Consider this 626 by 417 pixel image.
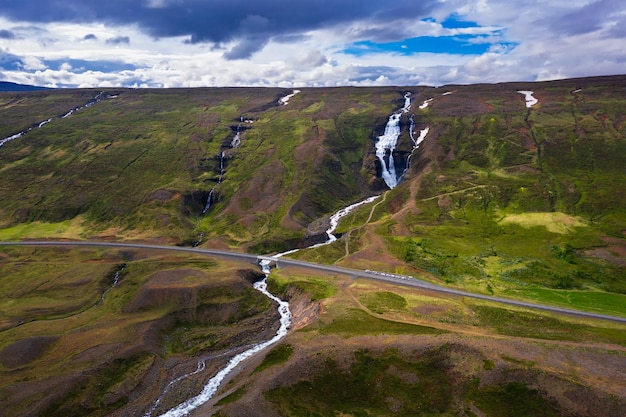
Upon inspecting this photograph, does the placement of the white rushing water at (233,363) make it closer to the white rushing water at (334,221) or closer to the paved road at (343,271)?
the paved road at (343,271)

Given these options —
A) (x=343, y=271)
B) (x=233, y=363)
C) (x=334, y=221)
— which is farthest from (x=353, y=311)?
(x=334, y=221)

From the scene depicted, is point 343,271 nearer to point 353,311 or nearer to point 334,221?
point 353,311

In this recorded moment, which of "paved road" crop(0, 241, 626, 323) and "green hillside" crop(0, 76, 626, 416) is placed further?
"paved road" crop(0, 241, 626, 323)

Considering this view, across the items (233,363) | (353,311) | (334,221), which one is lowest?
(233,363)

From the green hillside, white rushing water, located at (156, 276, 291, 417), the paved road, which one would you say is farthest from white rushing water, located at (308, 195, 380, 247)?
white rushing water, located at (156, 276, 291, 417)

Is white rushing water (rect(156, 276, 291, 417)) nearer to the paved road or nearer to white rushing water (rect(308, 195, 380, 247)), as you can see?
the paved road

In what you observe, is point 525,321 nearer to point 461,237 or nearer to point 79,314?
point 461,237

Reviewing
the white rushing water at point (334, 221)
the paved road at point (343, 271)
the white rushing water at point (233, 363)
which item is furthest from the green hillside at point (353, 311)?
the paved road at point (343, 271)

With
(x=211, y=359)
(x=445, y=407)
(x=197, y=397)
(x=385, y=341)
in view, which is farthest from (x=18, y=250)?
(x=445, y=407)

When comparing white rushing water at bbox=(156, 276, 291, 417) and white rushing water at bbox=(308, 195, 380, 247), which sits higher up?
white rushing water at bbox=(308, 195, 380, 247)

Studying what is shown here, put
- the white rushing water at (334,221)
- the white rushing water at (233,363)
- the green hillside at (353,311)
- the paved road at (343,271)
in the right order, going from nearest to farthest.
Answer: the green hillside at (353,311) → the white rushing water at (233,363) → the paved road at (343,271) → the white rushing water at (334,221)

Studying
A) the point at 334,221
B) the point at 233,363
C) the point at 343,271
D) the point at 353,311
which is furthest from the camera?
the point at 334,221
